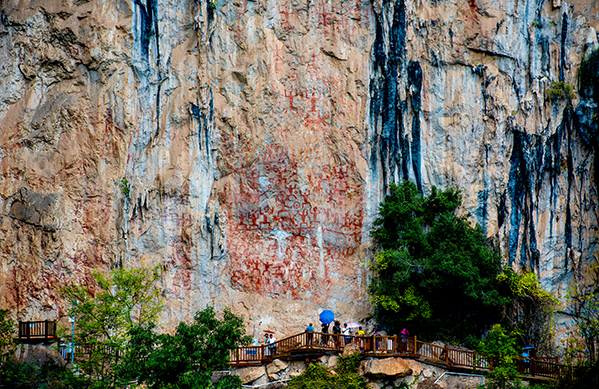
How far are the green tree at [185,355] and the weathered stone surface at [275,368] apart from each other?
6.57 feet

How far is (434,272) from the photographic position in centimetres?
2456

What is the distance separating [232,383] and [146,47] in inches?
498

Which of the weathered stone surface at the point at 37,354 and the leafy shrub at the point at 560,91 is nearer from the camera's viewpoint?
the weathered stone surface at the point at 37,354

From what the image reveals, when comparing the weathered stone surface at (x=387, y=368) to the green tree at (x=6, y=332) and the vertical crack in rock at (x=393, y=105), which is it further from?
the green tree at (x=6, y=332)

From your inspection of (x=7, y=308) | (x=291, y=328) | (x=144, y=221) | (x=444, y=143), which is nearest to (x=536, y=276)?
(x=444, y=143)

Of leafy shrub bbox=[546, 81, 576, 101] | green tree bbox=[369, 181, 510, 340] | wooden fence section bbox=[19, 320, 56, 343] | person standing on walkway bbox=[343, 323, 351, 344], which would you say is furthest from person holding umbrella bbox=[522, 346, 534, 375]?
wooden fence section bbox=[19, 320, 56, 343]

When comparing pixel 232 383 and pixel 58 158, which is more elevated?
pixel 58 158

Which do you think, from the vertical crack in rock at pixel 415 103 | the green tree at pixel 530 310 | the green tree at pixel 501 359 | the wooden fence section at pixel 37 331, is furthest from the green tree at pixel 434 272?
the wooden fence section at pixel 37 331

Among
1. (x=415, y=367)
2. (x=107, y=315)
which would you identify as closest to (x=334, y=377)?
(x=415, y=367)

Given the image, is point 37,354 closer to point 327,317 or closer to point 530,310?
point 327,317

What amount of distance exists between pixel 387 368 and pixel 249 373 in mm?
4199

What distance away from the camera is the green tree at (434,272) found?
24.6 meters

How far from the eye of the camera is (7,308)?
24.0 metres

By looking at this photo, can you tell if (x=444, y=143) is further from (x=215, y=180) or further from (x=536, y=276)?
(x=215, y=180)
